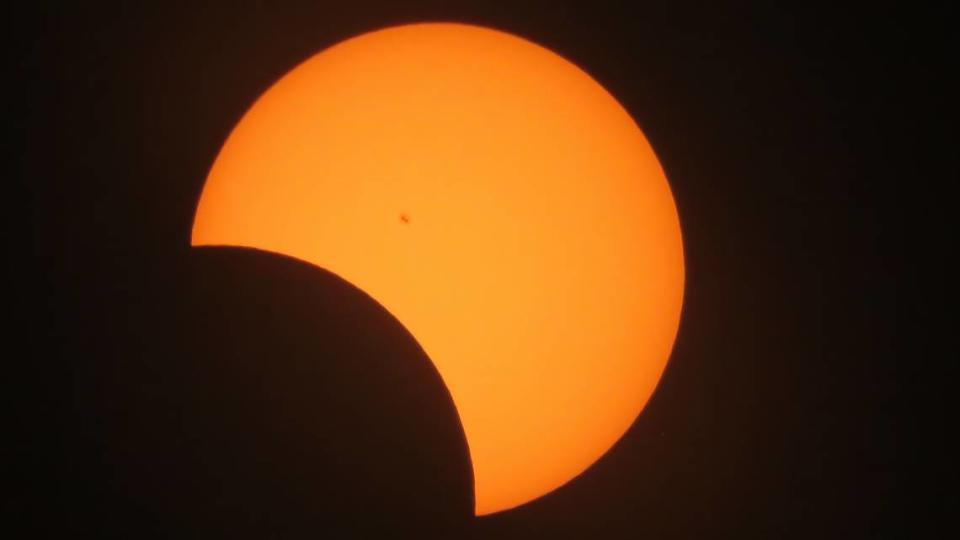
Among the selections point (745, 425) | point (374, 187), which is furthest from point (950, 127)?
point (374, 187)

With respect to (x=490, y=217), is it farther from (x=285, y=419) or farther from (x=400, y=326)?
(x=285, y=419)

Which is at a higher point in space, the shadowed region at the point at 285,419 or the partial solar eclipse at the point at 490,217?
the partial solar eclipse at the point at 490,217

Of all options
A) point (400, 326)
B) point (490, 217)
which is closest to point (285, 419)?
point (400, 326)

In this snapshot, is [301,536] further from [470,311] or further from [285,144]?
[285,144]

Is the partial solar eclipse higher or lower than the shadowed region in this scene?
higher
